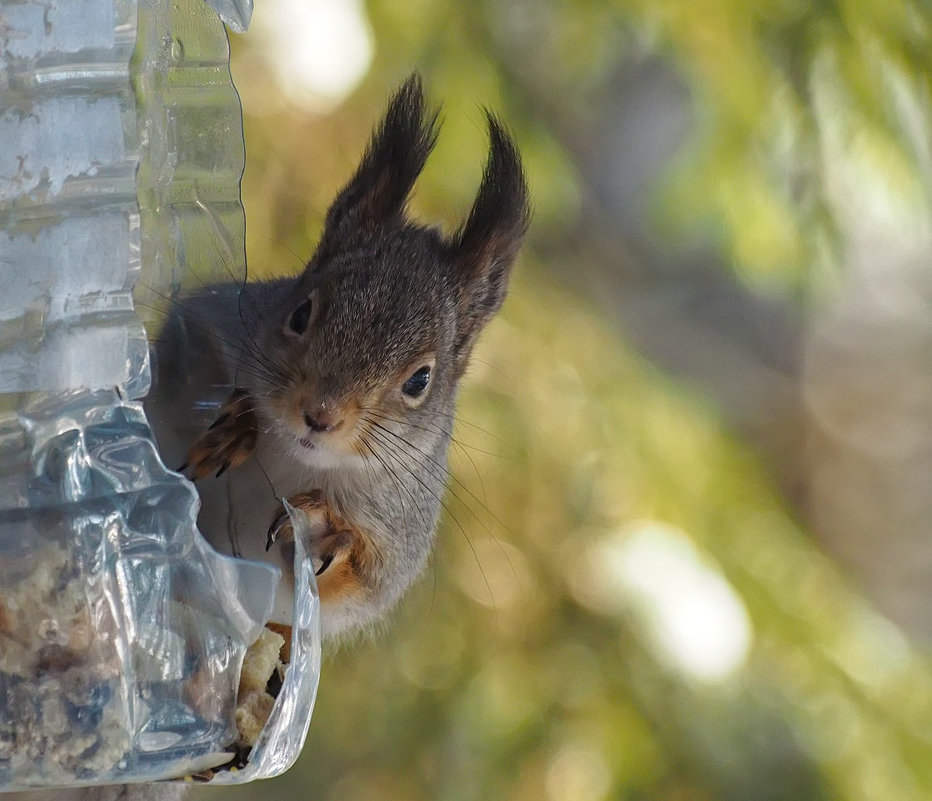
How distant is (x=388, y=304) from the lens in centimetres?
91

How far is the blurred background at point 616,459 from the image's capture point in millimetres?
1354

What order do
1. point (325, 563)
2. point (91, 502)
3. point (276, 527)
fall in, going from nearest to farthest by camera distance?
point (91, 502), point (276, 527), point (325, 563)

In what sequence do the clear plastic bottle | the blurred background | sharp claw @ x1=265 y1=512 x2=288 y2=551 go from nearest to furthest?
the clear plastic bottle
sharp claw @ x1=265 y1=512 x2=288 y2=551
the blurred background

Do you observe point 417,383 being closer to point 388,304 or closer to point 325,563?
point 388,304

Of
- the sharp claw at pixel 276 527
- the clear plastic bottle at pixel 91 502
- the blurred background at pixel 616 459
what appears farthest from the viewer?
the blurred background at pixel 616 459

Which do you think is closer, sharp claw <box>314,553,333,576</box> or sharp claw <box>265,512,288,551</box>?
sharp claw <box>265,512,288,551</box>

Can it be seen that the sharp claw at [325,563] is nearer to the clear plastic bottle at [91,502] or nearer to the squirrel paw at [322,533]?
the squirrel paw at [322,533]

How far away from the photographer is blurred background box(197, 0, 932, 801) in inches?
53.3

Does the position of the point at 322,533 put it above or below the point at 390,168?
below

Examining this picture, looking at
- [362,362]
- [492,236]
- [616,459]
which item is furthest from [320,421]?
[616,459]

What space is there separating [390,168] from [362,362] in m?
0.20

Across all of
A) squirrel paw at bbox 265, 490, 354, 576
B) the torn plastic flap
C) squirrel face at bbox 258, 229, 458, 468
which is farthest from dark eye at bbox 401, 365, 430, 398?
the torn plastic flap

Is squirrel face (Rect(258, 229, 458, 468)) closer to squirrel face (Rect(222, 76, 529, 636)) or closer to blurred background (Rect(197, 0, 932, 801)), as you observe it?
squirrel face (Rect(222, 76, 529, 636))

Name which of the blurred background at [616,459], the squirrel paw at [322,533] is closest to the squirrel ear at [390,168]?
the squirrel paw at [322,533]
